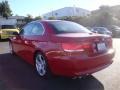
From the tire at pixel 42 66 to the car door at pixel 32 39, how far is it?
297 millimetres

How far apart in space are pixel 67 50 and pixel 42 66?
1.25 meters

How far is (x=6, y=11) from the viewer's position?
52.2 metres

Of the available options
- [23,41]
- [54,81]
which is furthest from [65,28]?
[23,41]

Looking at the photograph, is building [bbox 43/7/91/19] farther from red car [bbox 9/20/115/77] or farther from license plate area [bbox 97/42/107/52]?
license plate area [bbox 97/42/107/52]

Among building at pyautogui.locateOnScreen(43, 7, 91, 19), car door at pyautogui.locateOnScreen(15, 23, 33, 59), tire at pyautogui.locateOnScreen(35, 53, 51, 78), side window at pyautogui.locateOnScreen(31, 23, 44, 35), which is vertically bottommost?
tire at pyautogui.locateOnScreen(35, 53, 51, 78)

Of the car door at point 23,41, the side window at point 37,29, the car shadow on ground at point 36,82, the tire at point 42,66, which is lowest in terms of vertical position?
the car shadow on ground at point 36,82

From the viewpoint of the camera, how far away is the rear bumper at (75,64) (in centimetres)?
480

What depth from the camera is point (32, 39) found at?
250 inches

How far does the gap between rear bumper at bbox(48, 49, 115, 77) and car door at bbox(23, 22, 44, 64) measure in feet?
3.11

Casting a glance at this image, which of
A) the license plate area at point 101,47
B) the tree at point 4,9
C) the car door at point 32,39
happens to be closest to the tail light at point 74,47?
the license plate area at point 101,47

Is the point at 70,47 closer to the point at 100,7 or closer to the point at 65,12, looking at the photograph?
the point at 100,7

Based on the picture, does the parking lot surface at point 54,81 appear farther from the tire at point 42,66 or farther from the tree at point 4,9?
the tree at point 4,9

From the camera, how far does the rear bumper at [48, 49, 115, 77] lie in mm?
4801

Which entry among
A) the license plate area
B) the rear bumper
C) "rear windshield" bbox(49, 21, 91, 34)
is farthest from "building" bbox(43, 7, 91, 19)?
the rear bumper
